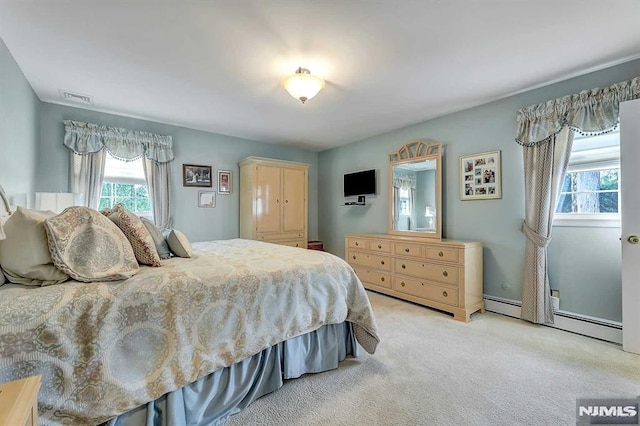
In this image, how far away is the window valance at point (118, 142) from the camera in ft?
10.6

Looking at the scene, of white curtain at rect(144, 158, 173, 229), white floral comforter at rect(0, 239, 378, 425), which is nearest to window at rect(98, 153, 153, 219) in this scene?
white curtain at rect(144, 158, 173, 229)

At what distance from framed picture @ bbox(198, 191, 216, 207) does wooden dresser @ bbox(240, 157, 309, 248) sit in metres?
0.44

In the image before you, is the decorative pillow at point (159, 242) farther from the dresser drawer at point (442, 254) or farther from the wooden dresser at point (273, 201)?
the dresser drawer at point (442, 254)

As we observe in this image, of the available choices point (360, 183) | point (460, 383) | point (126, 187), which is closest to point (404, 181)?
point (360, 183)

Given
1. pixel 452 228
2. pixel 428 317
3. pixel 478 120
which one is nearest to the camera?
pixel 428 317

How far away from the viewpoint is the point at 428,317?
299cm

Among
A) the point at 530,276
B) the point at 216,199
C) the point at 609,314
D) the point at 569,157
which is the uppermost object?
the point at 569,157

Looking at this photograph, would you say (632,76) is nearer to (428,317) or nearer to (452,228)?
(452,228)

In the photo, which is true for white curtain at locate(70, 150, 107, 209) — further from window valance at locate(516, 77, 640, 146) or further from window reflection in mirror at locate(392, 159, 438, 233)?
window valance at locate(516, 77, 640, 146)

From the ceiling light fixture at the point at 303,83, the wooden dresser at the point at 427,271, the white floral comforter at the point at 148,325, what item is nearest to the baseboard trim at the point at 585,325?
the wooden dresser at the point at 427,271

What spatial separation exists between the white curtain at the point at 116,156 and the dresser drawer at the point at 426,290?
127 inches

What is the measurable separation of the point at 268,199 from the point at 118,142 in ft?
6.84

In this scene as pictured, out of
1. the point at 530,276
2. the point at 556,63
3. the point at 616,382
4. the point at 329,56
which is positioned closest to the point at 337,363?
the point at 616,382

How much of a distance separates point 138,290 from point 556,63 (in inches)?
138
